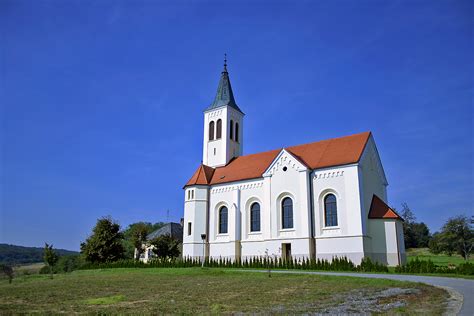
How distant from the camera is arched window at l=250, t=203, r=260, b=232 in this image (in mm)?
36656

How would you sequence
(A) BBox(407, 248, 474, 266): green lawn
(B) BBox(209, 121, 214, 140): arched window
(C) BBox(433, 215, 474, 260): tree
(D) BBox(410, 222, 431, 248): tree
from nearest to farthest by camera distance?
(A) BBox(407, 248, 474, 266): green lawn → (B) BBox(209, 121, 214, 140): arched window → (C) BBox(433, 215, 474, 260): tree → (D) BBox(410, 222, 431, 248): tree

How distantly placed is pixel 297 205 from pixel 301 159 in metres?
4.43

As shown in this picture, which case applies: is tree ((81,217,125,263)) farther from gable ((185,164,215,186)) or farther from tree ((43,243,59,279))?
gable ((185,164,215,186))

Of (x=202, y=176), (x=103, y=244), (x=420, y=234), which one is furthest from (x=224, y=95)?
(x=420, y=234)

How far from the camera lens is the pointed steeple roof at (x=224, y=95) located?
45812 mm

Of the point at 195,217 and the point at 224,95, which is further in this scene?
the point at 224,95

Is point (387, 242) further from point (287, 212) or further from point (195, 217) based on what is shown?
point (195, 217)

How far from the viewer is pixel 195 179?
136ft

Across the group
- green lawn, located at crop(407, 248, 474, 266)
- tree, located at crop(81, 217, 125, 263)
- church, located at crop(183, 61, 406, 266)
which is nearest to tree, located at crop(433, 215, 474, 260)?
green lawn, located at crop(407, 248, 474, 266)

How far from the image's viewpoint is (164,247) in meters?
40.6

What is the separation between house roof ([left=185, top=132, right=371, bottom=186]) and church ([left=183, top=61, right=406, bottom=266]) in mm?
92

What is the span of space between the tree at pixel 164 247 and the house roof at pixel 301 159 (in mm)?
6613

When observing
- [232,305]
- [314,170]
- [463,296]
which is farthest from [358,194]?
[232,305]

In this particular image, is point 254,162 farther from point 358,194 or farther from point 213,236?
point 358,194
